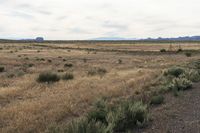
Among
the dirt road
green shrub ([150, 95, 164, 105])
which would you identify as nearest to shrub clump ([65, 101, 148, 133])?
the dirt road

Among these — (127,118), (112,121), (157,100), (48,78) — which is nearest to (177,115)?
(127,118)

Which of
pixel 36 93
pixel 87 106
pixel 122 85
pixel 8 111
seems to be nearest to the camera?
pixel 8 111

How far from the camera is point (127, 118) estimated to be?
9180 millimetres

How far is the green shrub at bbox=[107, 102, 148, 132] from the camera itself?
8688 millimetres

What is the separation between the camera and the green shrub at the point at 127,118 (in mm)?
8688

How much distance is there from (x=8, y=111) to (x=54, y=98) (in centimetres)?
272

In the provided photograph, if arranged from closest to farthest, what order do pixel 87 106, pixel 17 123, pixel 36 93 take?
1. pixel 17 123
2. pixel 87 106
3. pixel 36 93

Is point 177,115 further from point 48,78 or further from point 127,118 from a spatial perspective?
point 48,78

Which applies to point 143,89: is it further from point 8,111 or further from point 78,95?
point 8,111

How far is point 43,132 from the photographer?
9047mm

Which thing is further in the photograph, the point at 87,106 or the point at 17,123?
the point at 87,106

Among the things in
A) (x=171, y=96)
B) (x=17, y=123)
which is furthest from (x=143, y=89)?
(x=17, y=123)

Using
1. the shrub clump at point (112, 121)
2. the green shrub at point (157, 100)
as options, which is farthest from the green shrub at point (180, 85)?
the shrub clump at point (112, 121)

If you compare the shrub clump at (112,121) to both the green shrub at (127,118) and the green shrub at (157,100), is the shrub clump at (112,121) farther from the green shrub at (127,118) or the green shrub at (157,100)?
the green shrub at (157,100)
